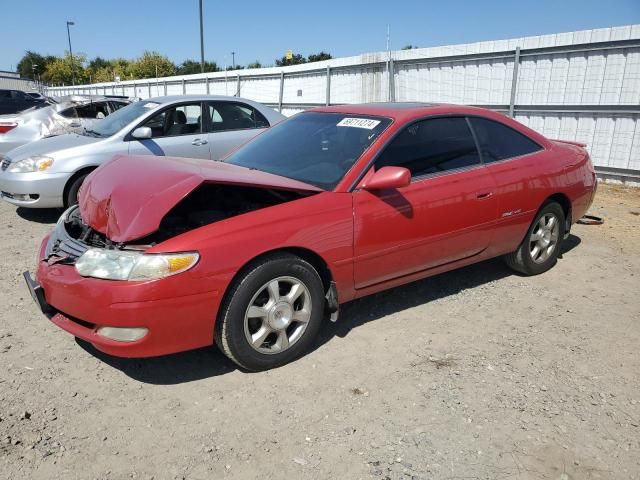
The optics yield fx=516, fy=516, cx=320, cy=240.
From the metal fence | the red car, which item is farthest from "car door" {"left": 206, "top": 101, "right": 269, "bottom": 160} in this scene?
the metal fence

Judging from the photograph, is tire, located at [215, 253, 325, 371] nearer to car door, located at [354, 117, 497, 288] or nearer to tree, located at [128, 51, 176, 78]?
car door, located at [354, 117, 497, 288]

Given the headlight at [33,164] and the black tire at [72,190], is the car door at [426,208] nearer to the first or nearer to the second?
the black tire at [72,190]

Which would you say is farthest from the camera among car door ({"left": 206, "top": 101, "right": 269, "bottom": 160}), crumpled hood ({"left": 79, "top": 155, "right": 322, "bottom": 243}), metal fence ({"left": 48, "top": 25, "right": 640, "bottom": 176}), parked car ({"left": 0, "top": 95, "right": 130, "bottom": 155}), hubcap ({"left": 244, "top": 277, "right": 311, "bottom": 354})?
parked car ({"left": 0, "top": 95, "right": 130, "bottom": 155})

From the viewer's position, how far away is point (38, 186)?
616cm

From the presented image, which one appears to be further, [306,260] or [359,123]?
[359,123]

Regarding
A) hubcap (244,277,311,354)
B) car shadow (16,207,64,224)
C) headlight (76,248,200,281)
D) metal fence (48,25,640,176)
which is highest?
metal fence (48,25,640,176)

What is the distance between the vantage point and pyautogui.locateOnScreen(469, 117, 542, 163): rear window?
4.15 m

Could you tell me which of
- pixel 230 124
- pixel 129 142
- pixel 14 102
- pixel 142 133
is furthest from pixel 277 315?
pixel 14 102

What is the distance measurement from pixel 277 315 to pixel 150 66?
6968 centimetres

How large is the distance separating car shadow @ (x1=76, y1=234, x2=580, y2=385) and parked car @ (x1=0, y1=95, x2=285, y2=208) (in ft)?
9.94

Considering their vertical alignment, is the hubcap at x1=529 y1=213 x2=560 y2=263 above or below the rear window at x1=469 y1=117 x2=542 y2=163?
below

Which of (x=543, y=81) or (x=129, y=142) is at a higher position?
(x=543, y=81)

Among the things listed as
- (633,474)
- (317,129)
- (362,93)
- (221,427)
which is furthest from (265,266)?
(362,93)

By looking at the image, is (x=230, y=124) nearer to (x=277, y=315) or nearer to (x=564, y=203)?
(x=564, y=203)
